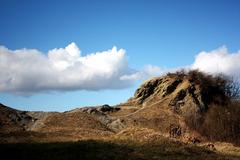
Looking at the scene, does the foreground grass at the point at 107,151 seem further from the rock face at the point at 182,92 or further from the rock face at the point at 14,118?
the rock face at the point at 182,92

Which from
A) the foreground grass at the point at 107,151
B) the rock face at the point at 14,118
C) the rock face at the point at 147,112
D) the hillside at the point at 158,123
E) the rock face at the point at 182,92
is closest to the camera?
the foreground grass at the point at 107,151

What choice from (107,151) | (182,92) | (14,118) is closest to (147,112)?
(182,92)

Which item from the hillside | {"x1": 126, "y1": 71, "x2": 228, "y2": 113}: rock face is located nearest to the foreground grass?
the hillside

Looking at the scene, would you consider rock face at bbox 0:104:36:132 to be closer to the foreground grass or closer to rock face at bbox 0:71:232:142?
rock face at bbox 0:71:232:142

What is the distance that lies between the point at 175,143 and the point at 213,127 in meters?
13.8

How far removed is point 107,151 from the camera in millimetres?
17984

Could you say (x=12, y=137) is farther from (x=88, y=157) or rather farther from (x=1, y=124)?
(x=88, y=157)

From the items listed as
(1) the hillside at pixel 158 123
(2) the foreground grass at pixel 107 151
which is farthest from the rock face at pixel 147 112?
(2) the foreground grass at pixel 107 151

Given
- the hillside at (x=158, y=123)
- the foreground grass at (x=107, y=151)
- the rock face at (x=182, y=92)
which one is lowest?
the foreground grass at (x=107, y=151)

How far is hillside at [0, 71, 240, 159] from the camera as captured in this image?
2109 cm

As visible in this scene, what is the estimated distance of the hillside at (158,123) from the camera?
21.1m

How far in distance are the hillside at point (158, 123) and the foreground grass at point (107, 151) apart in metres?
0.06

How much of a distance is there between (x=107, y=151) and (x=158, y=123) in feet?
80.4

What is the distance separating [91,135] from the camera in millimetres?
26188
